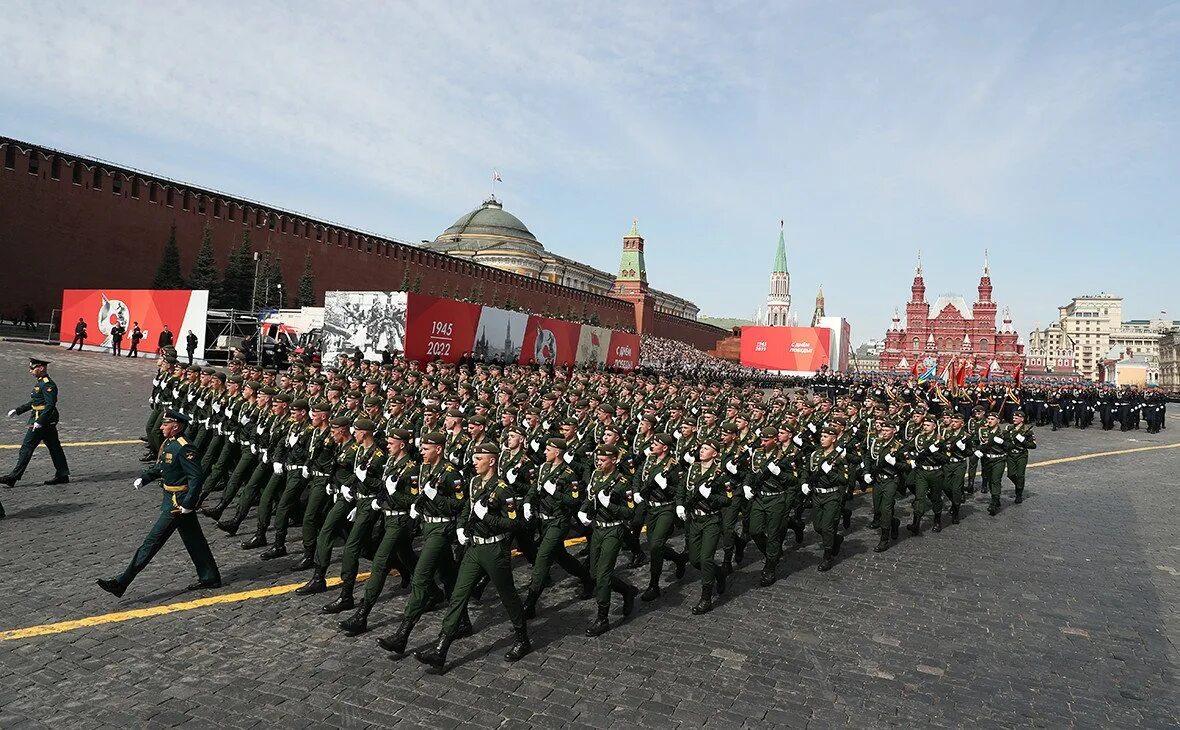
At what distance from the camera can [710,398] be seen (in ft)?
60.7

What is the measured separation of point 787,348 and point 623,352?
26839mm

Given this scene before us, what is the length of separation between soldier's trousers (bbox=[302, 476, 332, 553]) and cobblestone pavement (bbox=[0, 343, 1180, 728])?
48 centimetres

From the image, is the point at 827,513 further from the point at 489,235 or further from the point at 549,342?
the point at 489,235

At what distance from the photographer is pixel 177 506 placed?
22.8ft

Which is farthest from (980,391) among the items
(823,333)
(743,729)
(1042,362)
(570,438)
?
(1042,362)

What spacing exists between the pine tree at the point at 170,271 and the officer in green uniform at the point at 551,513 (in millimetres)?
45244

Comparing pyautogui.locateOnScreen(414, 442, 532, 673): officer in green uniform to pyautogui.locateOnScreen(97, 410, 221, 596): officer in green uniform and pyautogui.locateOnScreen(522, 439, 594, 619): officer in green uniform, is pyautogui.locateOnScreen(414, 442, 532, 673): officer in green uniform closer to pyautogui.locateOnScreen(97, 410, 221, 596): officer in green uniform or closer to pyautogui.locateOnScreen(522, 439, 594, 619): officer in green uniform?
pyautogui.locateOnScreen(522, 439, 594, 619): officer in green uniform

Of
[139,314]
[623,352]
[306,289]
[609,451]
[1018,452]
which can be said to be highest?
Answer: [306,289]

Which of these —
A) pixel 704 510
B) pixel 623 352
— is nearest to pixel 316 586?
pixel 704 510

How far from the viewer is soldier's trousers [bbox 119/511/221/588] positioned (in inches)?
268

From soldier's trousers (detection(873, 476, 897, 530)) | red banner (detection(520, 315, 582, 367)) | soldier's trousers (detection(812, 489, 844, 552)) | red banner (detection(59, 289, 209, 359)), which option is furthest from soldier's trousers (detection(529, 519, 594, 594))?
red banner (detection(520, 315, 582, 367))

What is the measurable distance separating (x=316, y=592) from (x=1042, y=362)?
474 feet

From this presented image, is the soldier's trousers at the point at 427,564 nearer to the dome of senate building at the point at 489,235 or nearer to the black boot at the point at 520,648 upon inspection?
the black boot at the point at 520,648

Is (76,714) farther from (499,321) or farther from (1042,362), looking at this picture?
(1042,362)
